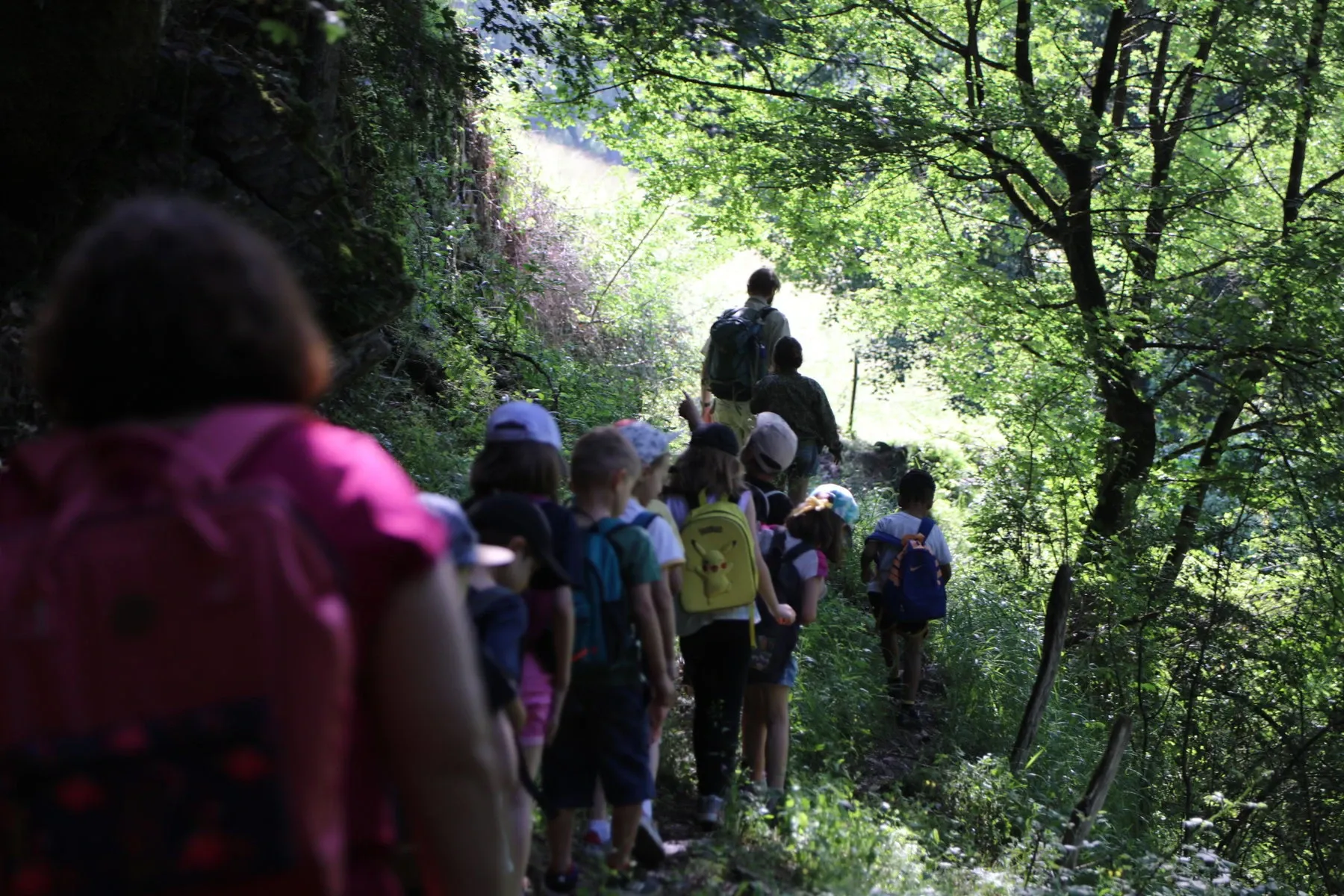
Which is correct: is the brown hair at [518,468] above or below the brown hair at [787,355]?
below

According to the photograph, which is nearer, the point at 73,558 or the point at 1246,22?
the point at 73,558

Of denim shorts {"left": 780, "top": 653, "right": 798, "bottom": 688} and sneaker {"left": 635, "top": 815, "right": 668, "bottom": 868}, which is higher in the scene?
denim shorts {"left": 780, "top": 653, "right": 798, "bottom": 688}

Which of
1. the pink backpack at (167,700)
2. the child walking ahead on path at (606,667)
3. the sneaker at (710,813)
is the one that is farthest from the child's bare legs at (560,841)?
the pink backpack at (167,700)

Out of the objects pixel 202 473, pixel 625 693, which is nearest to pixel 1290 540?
pixel 625 693

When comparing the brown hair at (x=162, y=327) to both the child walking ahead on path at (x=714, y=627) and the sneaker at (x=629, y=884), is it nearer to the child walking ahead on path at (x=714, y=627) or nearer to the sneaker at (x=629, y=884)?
the sneaker at (x=629, y=884)

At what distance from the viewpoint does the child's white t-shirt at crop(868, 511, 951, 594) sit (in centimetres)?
871

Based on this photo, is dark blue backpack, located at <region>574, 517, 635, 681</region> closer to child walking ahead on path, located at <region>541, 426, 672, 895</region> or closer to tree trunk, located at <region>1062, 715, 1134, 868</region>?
child walking ahead on path, located at <region>541, 426, 672, 895</region>

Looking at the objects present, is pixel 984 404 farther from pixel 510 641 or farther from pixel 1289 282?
pixel 510 641

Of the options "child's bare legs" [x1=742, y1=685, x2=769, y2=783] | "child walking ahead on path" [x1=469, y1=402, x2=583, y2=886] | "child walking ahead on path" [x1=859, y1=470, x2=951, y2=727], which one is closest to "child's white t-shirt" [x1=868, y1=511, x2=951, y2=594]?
"child walking ahead on path" [x1=859, y1=470, x2=951, y2=727]

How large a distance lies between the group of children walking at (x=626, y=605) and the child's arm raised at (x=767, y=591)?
0.04 feet

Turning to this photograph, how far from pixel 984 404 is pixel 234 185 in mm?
8250

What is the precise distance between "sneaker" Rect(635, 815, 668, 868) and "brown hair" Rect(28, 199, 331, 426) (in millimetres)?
3763

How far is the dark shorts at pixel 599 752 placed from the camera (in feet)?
15.2

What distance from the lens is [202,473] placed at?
144 centimetres
